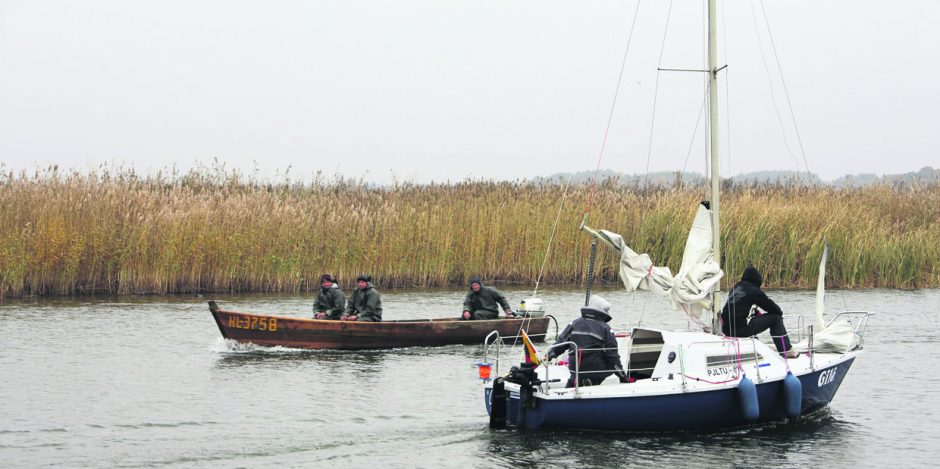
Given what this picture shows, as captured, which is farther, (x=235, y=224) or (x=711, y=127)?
(x=235, y=224)

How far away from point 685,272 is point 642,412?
2.59 m

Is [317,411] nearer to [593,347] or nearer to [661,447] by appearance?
[593,347]

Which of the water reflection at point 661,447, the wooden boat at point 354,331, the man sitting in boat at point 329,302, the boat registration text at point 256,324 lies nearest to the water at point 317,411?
the water reflection at point 661,447

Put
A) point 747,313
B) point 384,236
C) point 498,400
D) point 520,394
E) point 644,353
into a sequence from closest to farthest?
point 520,394
point 498,400
point 644,353
point 747,313
point 384,236

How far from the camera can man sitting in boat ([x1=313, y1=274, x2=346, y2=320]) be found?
26188 mm

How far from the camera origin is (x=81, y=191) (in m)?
34.6

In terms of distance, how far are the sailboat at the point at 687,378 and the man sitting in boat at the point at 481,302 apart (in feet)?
28.5

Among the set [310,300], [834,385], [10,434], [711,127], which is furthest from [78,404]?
[310,300]

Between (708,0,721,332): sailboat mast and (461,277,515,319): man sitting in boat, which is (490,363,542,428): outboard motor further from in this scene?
(461,277,515,319): man sitting in boat

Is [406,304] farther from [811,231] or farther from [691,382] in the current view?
[691,382]

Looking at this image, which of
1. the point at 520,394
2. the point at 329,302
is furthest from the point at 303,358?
the point at 520,394

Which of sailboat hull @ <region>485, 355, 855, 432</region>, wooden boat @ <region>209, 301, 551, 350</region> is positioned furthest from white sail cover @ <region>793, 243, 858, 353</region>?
wooden boat @ <region>209, 301, 551, 350</region>

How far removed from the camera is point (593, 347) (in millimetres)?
16641

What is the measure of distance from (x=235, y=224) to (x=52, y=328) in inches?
A: 338
